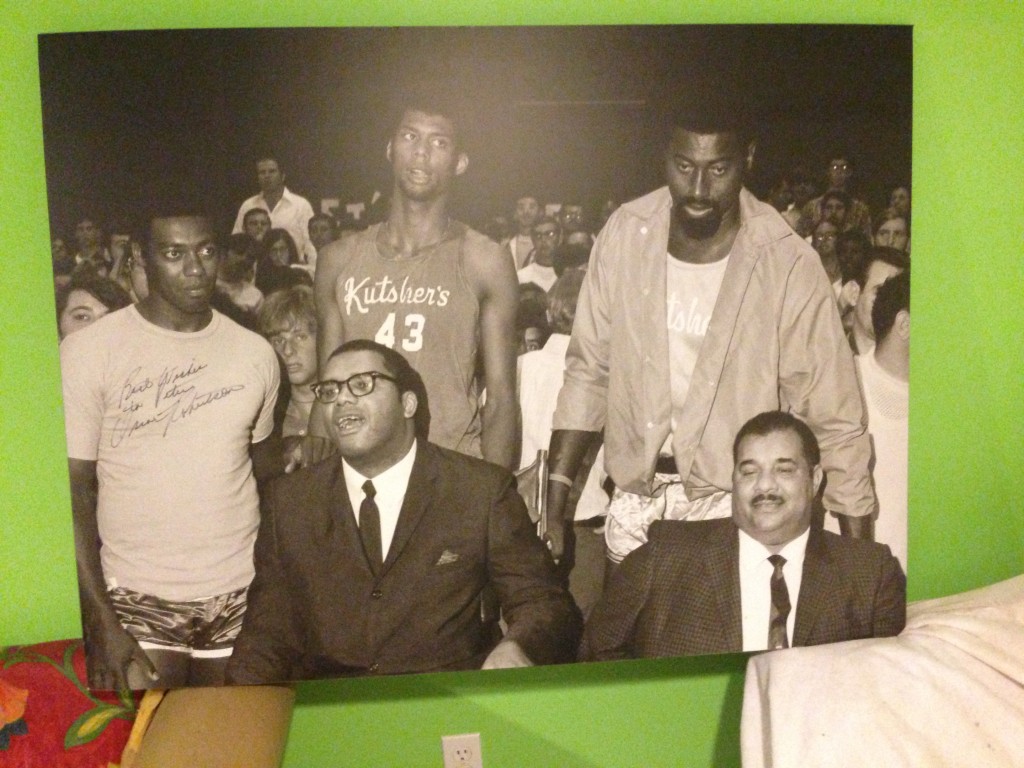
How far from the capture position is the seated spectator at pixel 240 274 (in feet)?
4.72

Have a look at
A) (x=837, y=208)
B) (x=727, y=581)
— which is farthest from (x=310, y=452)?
(x=837, y=208)

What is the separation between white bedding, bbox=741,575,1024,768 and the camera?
4.61ft

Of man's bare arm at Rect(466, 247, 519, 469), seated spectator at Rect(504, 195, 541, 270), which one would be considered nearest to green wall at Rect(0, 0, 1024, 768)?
seated spectator at Rect(504, 195, 541, 270)

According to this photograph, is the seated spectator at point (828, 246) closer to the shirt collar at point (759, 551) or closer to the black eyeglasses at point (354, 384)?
the shirt collar at point (759, 551)

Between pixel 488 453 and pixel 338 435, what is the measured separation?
0.92ft

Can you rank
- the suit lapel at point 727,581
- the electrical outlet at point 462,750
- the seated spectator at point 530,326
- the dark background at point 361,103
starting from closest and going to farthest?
the dark background at point 361,103
the seated spectator at point 530,326
the suit lapel at point 727,581
the electrical outlet at point 462,750

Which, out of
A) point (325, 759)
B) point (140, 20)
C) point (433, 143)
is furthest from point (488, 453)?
point (140, 20)

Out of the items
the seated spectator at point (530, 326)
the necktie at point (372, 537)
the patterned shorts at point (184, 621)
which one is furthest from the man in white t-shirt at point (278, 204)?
the patterned shorts at point (184, 621)

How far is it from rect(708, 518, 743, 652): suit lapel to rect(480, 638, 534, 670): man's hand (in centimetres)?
40

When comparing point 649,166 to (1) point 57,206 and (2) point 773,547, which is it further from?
(1) point 57,206

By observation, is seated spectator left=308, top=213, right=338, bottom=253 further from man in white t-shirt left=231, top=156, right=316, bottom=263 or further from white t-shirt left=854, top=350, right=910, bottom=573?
white t-shirt left=854, top=350, right=910, bottom=573

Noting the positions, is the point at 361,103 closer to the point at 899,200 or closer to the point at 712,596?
the point at 899,200

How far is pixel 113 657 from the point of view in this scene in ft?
5.01

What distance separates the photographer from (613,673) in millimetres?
1763
